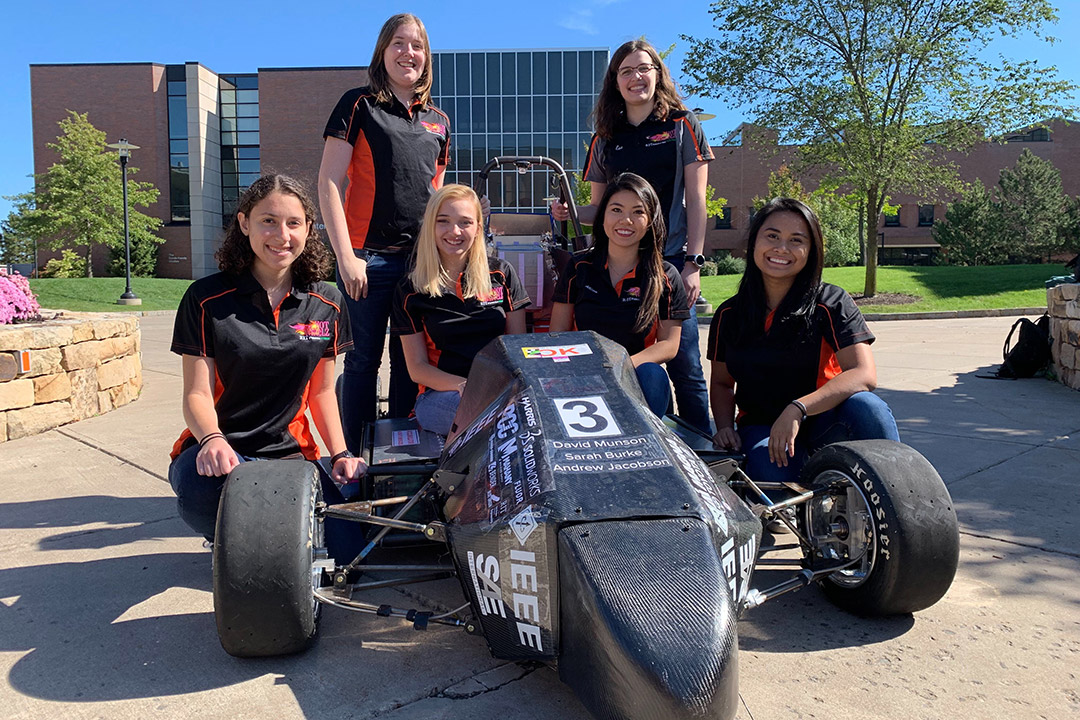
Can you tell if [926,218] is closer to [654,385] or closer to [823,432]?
[823,432]

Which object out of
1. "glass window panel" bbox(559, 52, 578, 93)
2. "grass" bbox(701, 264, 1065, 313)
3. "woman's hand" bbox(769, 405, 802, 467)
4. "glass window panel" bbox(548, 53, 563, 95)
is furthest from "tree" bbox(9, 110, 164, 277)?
"woman's hand" bbox(769, 405, 802, 467)

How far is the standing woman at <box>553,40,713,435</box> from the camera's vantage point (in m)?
4.19

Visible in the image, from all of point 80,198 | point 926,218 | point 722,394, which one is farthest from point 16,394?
point 926,218

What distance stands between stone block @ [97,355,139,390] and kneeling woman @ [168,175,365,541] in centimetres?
414

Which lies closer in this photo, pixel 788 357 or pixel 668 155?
pixel 788 357

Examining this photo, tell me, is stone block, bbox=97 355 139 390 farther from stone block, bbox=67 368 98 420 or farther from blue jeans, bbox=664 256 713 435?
blue jeans, bbox=664 256 713 435

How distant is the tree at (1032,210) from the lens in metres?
36.0

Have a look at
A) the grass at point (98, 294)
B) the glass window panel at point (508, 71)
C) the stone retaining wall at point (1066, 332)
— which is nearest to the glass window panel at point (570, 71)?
the glass window panel at point (508, 71)

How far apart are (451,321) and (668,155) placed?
4.90 ft

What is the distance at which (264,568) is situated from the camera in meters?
2.25

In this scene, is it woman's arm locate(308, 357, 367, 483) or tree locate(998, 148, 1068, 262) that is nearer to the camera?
woman's arm locate(308, 357, 367, 483)

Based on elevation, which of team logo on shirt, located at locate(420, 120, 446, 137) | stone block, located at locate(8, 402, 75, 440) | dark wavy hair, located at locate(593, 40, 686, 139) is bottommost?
stone block, located at locate(8, 402, 75, 440)

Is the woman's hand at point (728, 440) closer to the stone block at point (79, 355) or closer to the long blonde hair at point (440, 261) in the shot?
the long blonde hair at point (440, 261)

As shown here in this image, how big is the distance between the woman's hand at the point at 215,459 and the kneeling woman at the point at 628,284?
170 centimetres
